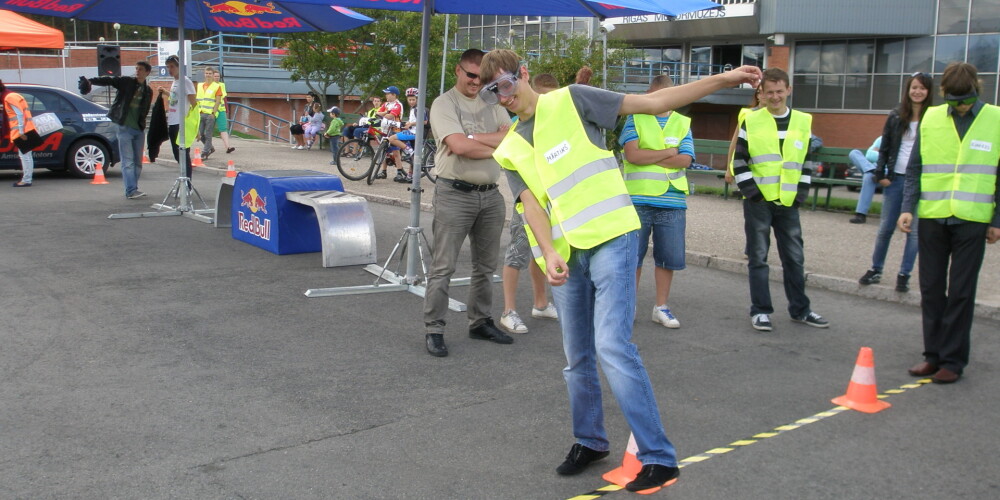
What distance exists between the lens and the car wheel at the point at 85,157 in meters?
16.5

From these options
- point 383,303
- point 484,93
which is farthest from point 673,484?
point 383,303

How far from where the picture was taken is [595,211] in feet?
13.2

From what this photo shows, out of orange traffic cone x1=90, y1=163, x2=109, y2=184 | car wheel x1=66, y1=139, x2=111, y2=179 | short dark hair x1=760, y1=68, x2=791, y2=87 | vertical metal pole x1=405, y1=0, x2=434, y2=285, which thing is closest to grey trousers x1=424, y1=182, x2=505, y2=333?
vertical metal pole x1=405, y1=0, x2=434, y2=285

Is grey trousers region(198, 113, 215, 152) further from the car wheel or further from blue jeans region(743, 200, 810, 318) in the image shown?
blue jeans region(743, 200, 810, 318)

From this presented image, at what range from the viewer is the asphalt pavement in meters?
4.29

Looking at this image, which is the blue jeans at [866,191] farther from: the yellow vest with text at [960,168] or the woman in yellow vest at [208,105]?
the woman in yellow vest at [208,105]

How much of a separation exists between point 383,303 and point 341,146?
11.0 meters

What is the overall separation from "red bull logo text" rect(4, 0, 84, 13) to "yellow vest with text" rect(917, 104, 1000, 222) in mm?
9938

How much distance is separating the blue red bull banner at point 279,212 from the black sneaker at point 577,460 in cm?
592

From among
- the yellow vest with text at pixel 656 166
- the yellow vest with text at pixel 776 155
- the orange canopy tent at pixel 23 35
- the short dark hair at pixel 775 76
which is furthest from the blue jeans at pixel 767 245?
the orange canopy tent at pixel 23 35

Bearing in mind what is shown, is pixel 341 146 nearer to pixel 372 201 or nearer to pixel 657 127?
pixel 372 201

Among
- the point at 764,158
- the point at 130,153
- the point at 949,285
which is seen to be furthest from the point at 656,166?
the point at 130,153

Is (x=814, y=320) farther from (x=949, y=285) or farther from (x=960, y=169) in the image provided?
(x=960, y=169)

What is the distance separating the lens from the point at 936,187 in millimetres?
5973
